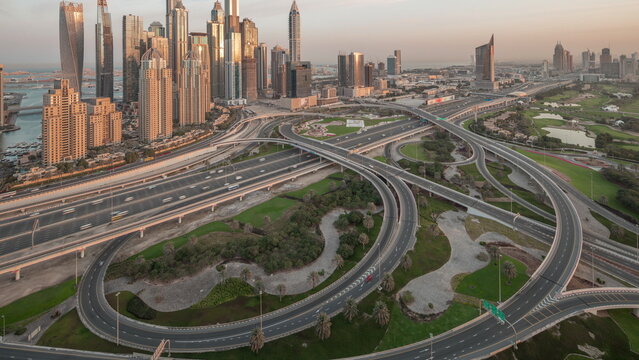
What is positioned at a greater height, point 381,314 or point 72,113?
point 72,113

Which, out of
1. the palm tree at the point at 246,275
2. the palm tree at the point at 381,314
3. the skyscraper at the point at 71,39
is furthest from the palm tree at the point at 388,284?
the skyscraper at the point at 71,39

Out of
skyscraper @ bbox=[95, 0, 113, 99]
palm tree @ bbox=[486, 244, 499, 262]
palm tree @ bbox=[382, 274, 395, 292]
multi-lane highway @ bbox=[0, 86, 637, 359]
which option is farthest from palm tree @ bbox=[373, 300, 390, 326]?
skyscraper @ bbox=[95, 0, 113, 99]

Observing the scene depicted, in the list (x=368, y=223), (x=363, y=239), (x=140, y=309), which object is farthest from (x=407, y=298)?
(x=140, y=309)

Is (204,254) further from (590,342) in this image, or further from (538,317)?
(590,342)

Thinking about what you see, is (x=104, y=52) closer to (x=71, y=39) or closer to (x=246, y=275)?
(x=71, y=39)

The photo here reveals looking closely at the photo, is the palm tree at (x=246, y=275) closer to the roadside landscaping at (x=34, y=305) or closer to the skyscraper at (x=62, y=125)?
the roadside landscaping at (x=34, y=305)

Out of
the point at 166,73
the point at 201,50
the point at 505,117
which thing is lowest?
the point at 505,117

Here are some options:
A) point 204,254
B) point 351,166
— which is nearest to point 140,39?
point 351,166

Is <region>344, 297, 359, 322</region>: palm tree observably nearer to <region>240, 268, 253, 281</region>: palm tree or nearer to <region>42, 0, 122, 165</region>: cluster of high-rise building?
<region>240, 268, 253, 281</region>: palm tree
